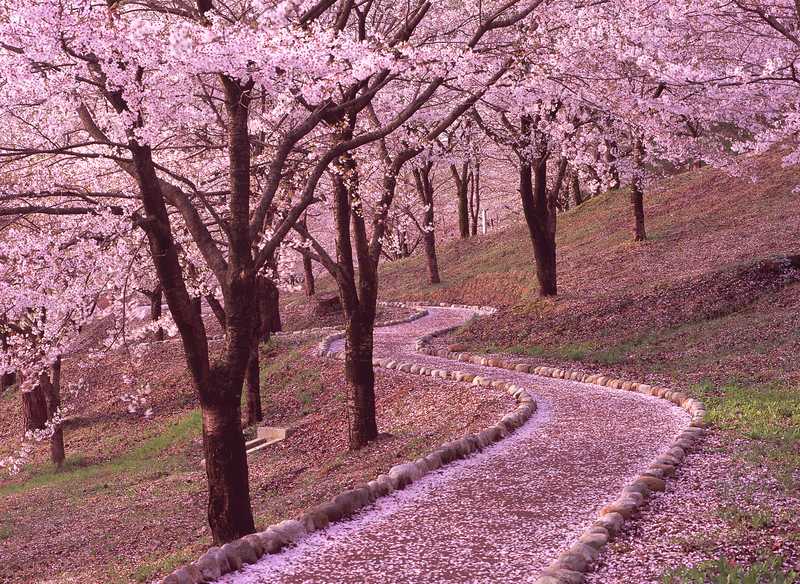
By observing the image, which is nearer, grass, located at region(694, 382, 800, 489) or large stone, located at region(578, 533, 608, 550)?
large stone, located at region(578, 533, 608, 550)

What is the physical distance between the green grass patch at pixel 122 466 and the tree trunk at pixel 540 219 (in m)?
11.7

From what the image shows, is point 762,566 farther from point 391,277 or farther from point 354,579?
point 391,277

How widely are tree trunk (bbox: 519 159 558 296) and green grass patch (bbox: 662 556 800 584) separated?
1859cm

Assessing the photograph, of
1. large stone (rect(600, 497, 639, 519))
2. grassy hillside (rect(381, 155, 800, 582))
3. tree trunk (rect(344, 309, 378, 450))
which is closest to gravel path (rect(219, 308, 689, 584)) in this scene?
large stone (rect(600, 497, 639, 519))

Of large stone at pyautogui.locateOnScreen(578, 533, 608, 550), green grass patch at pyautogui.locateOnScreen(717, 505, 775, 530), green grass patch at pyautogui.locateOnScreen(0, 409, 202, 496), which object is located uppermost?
large stone at pyautogui.locateOnScreen(578, 533, 608, 550)

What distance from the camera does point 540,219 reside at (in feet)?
81.8

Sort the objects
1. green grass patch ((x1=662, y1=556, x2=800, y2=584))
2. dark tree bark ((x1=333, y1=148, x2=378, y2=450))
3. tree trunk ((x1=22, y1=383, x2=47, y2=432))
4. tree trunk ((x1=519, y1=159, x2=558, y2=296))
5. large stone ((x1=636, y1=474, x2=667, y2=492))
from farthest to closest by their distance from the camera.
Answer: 1. tree trunk ((x1=22, y1=383, x2=47, y2=432))
2. tree trunk ((x1=519, y1=159, x2=558, y2=296))
3. dark tree bark ((x1=333, y1=148, x2=378, y2=450))
4. large stone ((x1=636, y1=474, x2=667, y2=492))
5. green grass patch ((x1=662, y1=556, x2=800, y2=584))

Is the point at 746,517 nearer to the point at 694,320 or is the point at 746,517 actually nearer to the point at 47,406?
the point at 694,320

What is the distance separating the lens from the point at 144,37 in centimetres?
816

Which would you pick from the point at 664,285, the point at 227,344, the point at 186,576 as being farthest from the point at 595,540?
the point at 664,285

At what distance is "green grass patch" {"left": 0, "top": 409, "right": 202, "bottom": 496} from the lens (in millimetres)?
20344

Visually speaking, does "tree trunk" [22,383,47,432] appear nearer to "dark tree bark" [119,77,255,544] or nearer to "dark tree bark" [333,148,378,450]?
"dark tree bark" [333,148,378,450]

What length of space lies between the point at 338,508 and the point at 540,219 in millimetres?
17186

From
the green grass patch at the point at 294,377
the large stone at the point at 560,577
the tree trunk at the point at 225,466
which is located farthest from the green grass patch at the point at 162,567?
the green grass patch at the point at 294,377
